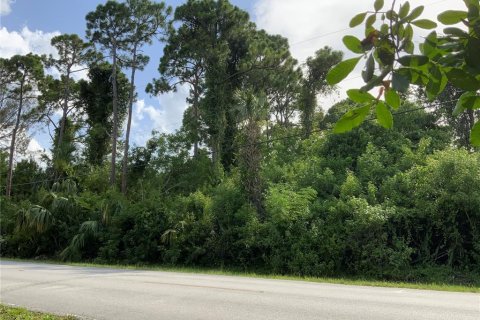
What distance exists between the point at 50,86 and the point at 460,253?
31787mm

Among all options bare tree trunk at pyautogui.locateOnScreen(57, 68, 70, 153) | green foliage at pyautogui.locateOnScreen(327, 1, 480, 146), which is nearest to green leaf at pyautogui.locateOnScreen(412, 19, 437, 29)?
green foliage at pyautogui.locateOnScreen(327, 1, 480, 146)

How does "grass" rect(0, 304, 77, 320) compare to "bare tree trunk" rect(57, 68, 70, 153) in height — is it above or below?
below

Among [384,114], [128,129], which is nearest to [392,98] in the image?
[384,114]

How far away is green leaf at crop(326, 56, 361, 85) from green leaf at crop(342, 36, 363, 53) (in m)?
0.03

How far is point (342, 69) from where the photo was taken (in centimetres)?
121

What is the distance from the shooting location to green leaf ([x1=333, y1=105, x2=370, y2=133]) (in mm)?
1343

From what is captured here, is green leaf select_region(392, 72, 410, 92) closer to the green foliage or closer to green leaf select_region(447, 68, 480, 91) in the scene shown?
the green foliage

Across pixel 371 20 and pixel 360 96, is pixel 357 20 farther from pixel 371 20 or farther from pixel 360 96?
pixel 360 96

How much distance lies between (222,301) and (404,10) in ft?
27.2

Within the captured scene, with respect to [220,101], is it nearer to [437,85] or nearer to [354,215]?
[354,215]

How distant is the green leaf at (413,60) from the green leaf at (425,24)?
0.08m

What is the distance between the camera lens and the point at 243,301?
8828mm

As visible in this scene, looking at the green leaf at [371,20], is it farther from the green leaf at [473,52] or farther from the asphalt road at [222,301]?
the asphalt road at [222,301]

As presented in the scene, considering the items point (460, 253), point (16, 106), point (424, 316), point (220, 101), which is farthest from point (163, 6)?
point (424, 316)
